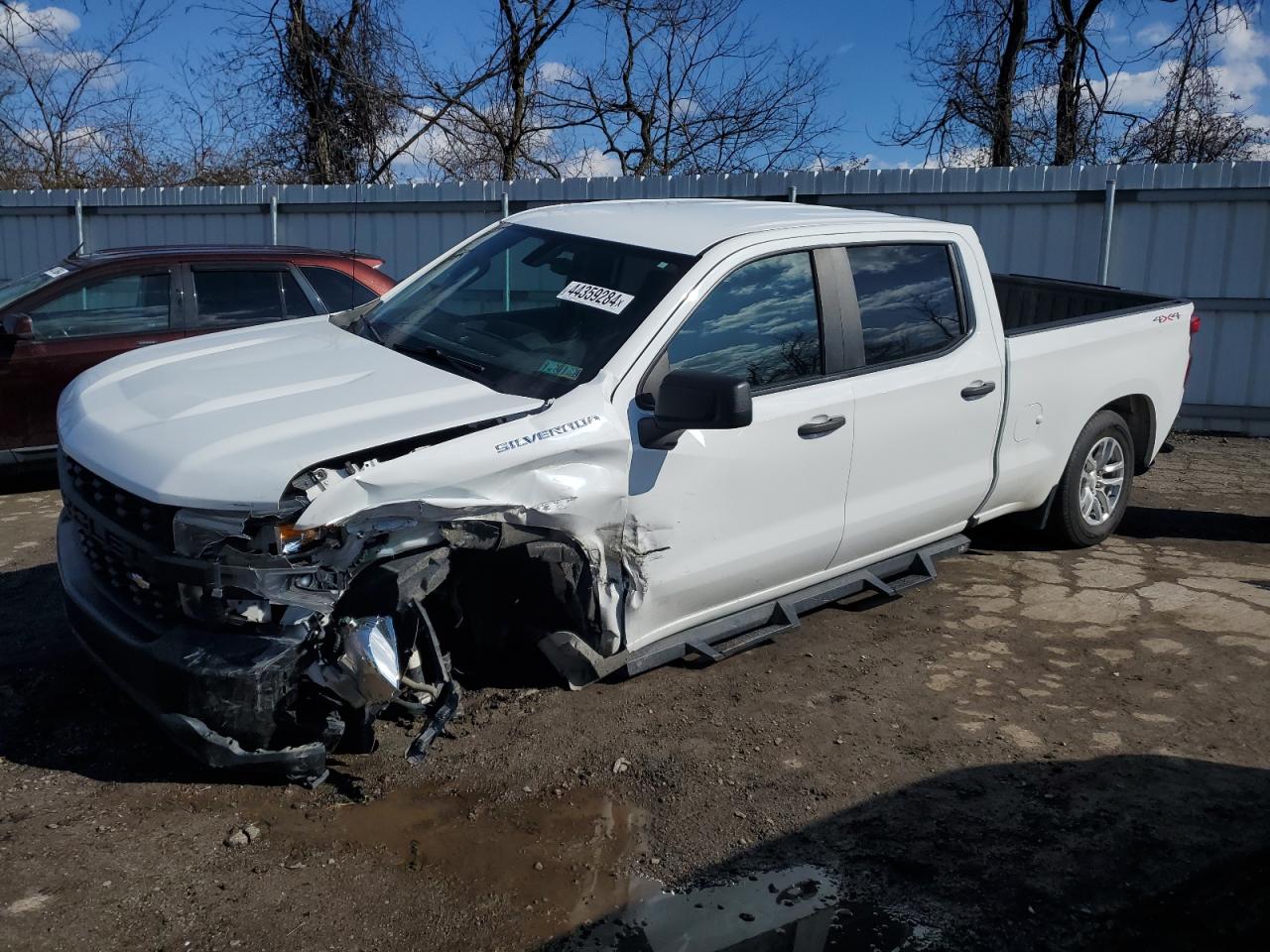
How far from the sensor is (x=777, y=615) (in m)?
4.87

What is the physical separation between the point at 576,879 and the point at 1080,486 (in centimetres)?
412

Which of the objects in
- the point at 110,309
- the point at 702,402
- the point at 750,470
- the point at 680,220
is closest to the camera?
the point at 702,402

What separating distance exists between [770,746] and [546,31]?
16521 mm

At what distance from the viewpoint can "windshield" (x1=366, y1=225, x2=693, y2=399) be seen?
14.2 ft

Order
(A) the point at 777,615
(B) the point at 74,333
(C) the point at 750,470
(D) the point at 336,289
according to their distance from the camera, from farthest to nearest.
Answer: (D) the point at 336,289, (B) the point at 74,333, (A) the point at 777,615, (C) the point at 750,470

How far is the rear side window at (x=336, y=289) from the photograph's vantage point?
8.37 m

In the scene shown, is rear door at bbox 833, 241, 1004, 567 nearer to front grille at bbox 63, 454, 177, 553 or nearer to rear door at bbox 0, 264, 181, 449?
front grille at bbox 63, 454, 177, 553

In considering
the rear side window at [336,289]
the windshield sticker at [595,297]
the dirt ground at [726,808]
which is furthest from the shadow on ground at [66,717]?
the rear side window at [336,289]

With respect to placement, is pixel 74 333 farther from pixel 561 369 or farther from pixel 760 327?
pixel 760 327

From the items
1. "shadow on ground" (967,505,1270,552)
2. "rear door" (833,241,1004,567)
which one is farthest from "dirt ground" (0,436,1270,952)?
"shadow on ground" (967,505,1270,552)

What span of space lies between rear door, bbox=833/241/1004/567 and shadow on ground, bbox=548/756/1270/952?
4.40ft

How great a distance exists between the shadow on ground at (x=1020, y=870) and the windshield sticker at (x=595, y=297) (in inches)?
81.2

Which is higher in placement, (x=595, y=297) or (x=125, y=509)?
(x=595, y=297)

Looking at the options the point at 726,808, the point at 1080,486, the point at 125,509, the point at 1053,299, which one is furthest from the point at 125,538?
the point at 1053,299
